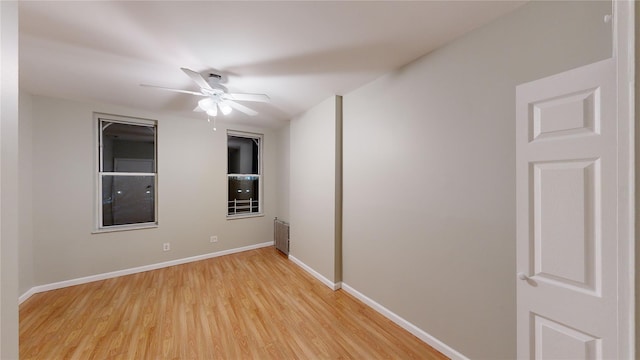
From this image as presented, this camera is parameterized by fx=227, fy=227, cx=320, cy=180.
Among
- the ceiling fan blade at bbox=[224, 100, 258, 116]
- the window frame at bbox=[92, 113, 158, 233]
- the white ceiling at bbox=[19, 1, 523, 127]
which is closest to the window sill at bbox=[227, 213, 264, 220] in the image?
the window frame at bbox=[92, 113, 158, 233]

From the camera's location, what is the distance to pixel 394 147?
2.34 metres

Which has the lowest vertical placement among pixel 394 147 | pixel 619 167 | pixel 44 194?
pixel 44 194

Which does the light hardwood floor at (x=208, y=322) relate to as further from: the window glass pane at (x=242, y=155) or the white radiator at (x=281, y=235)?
the window glass pane at (x=242, y=155)

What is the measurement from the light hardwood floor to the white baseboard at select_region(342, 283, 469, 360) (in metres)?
0.05

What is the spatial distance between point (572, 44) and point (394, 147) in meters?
1.31

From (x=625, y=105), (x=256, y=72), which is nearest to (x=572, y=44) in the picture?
(x=625, y=105)

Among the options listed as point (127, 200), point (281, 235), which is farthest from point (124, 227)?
point (281, 235)

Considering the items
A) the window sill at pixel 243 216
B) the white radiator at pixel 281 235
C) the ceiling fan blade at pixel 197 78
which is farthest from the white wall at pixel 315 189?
the ceiling fan blade at pixel 197 78

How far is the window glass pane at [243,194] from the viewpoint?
4683mm

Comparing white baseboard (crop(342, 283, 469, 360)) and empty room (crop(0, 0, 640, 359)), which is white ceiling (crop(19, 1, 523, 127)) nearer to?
empty room (crop(0, 0, 640, 359))

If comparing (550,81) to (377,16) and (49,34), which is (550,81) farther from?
(49,34)

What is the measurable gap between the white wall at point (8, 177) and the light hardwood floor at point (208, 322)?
1.27 meters

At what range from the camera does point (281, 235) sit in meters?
4.50

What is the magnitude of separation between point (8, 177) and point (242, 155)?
400cm
